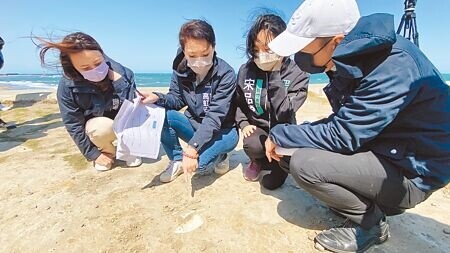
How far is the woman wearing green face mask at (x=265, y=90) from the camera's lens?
2.07m

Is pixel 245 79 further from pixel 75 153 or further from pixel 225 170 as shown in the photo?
pixel 75 153

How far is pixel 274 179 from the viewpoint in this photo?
2.32 metres

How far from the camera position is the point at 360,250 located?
63.4 inches

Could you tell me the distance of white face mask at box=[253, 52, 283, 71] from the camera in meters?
2.07

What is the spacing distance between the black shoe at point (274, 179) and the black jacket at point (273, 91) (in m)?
0.37

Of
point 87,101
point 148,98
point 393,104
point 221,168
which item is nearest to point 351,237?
point 393,104

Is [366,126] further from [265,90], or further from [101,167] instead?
[101,167]

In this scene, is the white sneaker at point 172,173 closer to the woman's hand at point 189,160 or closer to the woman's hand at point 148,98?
the woman's hand at point 189,160

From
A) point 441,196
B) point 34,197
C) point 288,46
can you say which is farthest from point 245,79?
point 34,197

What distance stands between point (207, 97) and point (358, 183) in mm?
1374

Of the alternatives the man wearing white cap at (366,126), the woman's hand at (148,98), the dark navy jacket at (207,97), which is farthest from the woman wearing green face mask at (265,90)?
the woman's hand at (148,98)

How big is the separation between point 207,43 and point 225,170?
1.12 metres

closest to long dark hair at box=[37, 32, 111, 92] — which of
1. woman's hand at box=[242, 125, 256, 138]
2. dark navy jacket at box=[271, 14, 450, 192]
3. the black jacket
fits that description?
the black jacket

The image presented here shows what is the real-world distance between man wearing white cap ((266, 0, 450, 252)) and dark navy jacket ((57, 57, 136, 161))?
156 centimetres
